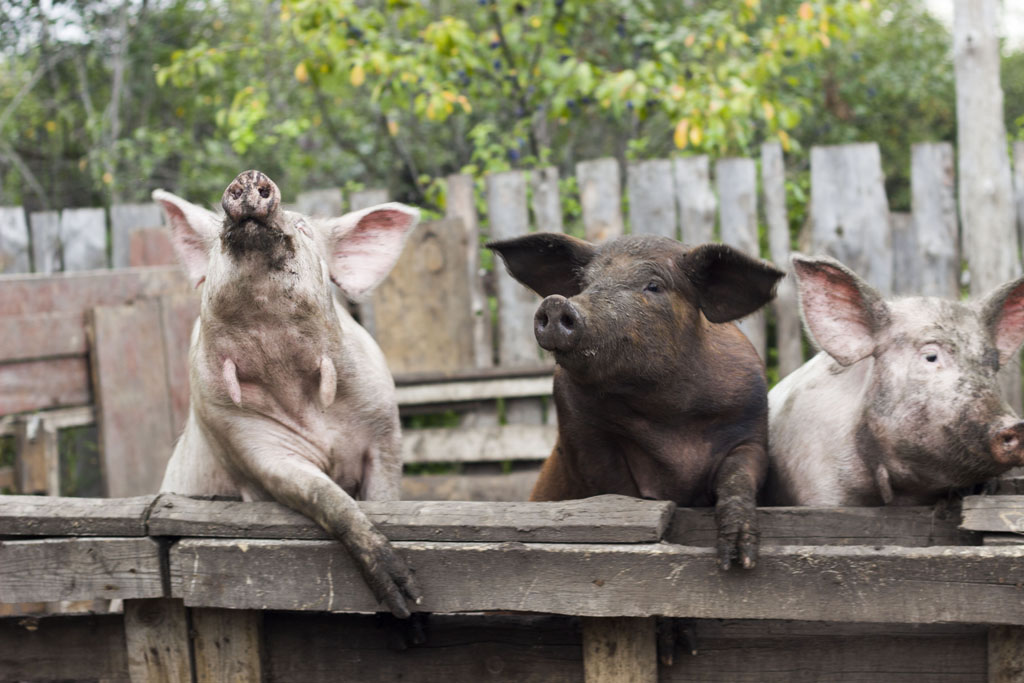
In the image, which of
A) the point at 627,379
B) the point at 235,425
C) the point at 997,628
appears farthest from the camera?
the point at 235,425

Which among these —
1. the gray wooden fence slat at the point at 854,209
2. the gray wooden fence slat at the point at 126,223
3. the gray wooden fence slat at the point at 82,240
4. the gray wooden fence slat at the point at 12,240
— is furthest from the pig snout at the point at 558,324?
the gray wooden fence slat at the point at 12,240

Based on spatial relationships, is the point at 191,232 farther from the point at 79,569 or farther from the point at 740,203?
the point at 740,203

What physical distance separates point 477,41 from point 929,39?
7.92 meters

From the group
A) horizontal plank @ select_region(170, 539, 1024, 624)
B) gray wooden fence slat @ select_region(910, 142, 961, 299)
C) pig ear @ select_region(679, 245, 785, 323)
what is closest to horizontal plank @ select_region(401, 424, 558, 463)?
gray wooden fence slat @ select_region(910, 142, 961, 299)

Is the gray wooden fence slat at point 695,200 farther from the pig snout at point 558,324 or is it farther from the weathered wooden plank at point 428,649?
the weathered wooden plank at point 428,649

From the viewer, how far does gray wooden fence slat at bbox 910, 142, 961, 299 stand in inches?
225

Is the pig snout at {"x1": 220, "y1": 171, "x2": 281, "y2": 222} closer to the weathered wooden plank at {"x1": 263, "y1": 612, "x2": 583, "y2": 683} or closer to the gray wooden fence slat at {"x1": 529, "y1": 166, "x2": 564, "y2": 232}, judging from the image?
the weathered wooden plank at {"x1": 263, "y1": 612, "x2": 583, "y2": 683}

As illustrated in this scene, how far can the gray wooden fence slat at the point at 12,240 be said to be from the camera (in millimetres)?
6562

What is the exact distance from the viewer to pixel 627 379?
2.66m

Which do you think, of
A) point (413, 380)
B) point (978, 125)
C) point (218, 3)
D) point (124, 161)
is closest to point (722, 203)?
point (978, 125)

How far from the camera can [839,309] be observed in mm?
2803

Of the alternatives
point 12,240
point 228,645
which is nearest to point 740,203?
point 228,645

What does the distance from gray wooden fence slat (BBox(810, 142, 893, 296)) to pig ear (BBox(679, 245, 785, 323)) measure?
9.97 ft

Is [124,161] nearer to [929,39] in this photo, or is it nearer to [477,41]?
[477,41]
